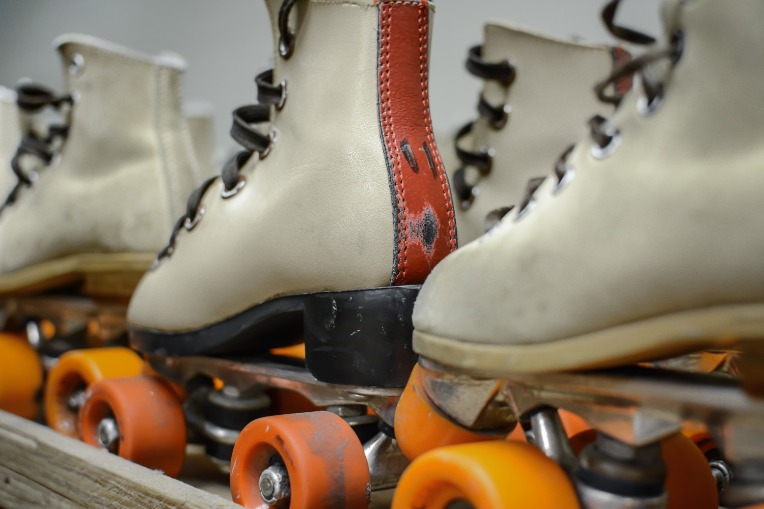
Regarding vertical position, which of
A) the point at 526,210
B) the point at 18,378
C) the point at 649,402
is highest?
the point at 526,210

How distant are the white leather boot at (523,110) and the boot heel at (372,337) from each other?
0.39m

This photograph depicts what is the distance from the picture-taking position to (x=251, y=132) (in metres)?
0.85

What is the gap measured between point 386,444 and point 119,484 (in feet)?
0.84

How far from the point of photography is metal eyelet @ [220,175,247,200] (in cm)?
87

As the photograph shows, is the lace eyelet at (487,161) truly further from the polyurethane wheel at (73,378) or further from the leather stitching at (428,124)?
the polyurethane wheel at (73,378)

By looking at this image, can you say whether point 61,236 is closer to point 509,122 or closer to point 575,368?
point 509,122

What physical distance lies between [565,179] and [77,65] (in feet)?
3.03

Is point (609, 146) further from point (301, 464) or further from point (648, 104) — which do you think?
point (301, 464)

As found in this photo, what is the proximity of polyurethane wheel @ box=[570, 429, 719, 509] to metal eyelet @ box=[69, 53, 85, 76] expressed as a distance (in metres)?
0.94

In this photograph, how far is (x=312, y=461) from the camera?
67 centimetres

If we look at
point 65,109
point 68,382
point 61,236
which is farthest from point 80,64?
point 68,382

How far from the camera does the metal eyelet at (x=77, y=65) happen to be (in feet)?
4.03

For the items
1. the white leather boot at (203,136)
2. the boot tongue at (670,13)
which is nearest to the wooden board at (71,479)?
the boot tongue at (670,13)

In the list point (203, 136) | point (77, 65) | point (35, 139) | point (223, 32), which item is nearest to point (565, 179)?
point (77, 65)
